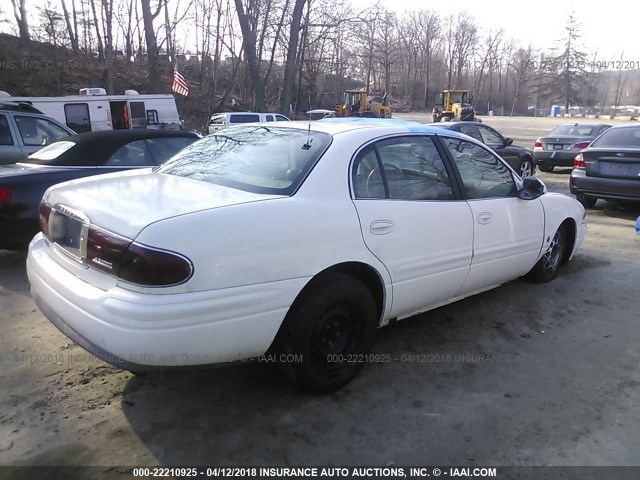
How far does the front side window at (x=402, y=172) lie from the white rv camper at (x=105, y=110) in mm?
17532

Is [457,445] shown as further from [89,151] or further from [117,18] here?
[117,18]

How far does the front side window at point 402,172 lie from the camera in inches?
121

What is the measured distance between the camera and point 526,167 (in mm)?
12688

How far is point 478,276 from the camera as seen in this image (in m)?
3.80

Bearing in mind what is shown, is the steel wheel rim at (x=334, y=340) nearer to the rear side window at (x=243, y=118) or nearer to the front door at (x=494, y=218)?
the front door at (x=494, y=218)

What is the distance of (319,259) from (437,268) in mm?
1074

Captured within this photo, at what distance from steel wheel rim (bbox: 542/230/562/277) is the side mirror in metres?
0.74

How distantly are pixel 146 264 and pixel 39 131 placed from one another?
6.42 meters

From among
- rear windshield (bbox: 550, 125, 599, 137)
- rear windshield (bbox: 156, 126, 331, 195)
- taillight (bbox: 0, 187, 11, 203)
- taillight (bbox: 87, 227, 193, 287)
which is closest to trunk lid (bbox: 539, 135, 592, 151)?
rear windshield (bbox: 550, 125, 599, 137)

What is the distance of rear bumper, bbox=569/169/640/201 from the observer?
24.3 ft

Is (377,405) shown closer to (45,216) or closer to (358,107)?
(45,216)

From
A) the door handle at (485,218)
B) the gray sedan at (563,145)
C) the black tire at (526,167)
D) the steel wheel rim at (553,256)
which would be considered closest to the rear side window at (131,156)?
the door handle at (485,218)

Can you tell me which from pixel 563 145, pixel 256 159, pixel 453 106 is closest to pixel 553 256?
pixel 256 159

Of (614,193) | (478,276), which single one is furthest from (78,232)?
(614,193)
